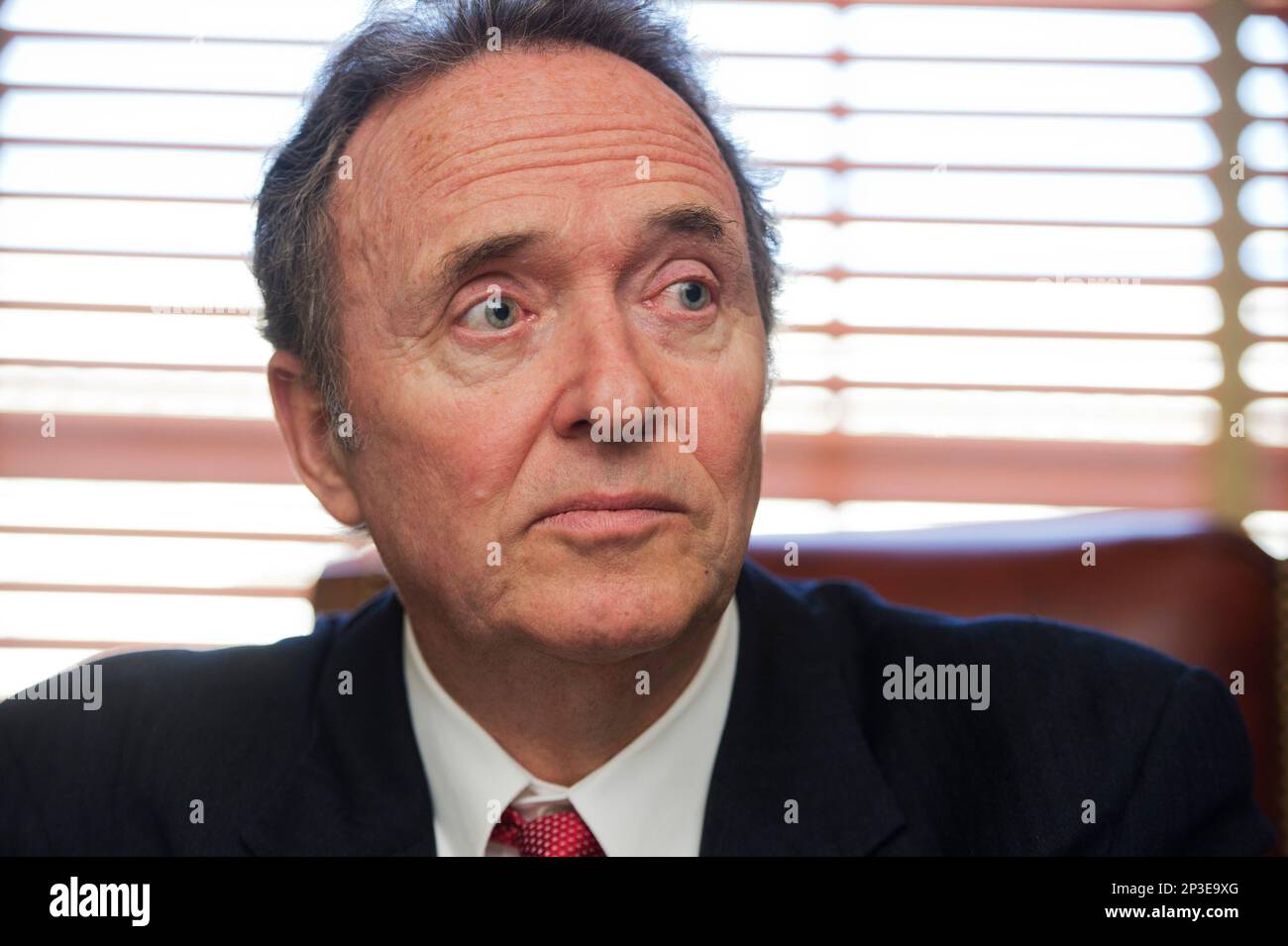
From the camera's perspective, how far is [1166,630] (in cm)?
213

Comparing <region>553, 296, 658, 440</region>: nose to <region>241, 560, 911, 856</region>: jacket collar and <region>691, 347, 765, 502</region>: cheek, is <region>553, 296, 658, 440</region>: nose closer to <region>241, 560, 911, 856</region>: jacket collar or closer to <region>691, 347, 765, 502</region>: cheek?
<region>691, 347, 765, 502</region>: cheek

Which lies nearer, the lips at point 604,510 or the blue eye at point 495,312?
the lips at point 604,510

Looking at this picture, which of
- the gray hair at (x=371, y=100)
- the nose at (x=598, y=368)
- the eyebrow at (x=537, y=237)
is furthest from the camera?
the gray hair at (x=371, y=100)

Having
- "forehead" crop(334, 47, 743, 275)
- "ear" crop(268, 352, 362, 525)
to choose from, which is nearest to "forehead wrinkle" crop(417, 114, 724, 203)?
"forehead" crop(334, 47, 743, 275)

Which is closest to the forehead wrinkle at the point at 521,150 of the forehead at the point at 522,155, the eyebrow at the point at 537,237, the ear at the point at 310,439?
the forehead at the point at 522,155

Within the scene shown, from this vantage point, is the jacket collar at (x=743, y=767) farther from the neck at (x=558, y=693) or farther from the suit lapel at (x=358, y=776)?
the neck at (x=558, y=693)

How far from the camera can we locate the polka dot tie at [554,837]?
1.64 meters

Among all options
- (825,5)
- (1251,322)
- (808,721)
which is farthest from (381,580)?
(1251,322)

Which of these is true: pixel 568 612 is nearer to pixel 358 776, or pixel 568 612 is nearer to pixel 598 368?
pixel 598 368

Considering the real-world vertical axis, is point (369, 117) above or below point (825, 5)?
below

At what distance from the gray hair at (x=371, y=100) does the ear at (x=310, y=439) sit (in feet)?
0.10

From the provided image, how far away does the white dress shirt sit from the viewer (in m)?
1.67
